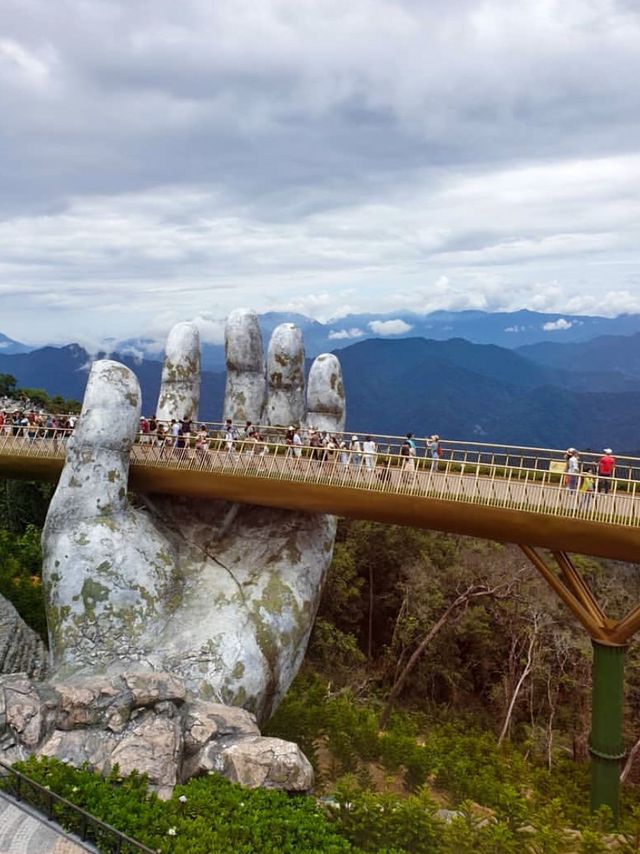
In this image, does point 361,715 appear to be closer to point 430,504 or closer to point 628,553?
point 430,504

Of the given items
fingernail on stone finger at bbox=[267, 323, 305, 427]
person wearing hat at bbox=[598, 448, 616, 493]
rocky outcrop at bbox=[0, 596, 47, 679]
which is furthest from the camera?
fingernail on stone finger at bbox=[267, 323, 305, 427]

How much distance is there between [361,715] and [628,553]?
845 centimetres

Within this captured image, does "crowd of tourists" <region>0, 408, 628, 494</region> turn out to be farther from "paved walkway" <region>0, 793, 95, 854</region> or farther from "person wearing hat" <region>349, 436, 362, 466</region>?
"paved walkway" <region>0, 793, 95, 854</region>

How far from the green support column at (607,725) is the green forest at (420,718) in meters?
0.63

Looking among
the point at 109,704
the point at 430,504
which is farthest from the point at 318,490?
the point at 109,704

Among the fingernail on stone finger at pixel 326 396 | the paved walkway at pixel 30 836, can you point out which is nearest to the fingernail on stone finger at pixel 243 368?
→ the fingernail on stone finger at pixel 326 396

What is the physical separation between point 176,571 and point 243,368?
19.9 ft

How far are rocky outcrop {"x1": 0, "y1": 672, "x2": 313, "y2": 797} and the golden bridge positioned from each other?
4964mm

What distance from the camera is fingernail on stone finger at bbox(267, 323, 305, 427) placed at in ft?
64.8

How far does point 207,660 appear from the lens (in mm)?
15453

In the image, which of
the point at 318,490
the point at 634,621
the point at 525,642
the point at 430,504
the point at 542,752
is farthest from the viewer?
the point at 525,642

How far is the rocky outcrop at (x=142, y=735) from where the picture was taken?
12375 millimetres

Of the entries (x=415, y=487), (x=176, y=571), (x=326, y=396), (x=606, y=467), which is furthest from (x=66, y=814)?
(x=326, y=396)

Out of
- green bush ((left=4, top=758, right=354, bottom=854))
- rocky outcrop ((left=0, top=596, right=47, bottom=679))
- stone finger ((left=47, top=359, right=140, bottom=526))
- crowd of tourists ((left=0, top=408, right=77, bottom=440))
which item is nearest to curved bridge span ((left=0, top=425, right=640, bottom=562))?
crowd of tourists ((left=0, top=408, right=77, bottom=440))
